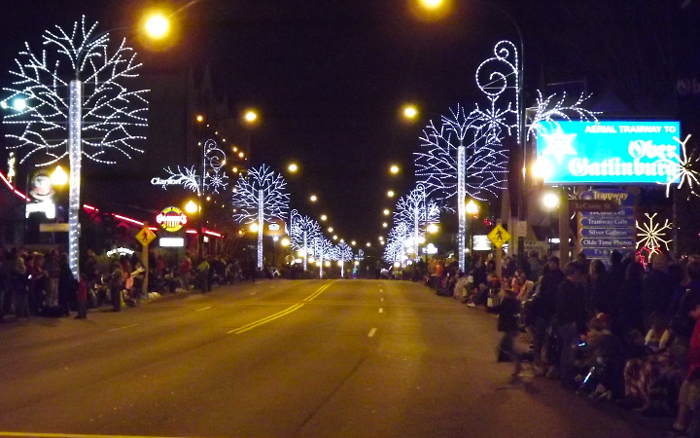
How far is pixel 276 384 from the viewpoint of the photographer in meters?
13.5

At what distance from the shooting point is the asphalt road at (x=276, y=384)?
408 inches

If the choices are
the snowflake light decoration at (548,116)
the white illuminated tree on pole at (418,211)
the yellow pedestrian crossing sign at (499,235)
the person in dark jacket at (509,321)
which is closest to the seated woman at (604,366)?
the person in dark jacket at (509,321)

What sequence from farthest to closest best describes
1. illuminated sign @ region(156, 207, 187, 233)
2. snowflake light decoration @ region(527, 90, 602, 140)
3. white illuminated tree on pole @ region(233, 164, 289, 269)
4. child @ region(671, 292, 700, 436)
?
white illuminated tree on pole @ region(233, 164, 289, 269) → illuminated sign @ region(156, 207, 187, 233) → snowflake light decoration @ region(527, 90, 602, 140) → child @ region(671, 292, 700, 436)

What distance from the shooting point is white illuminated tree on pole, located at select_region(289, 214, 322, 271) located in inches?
4112

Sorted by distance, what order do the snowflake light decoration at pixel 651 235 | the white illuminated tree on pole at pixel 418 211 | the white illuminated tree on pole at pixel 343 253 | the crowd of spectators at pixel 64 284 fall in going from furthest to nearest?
the white illuminated tree on pole at pixel 343 253 < the white illuminated tree on pole at pixel 418 211 < the snowflake light decoration at pixel 651 235 < the crowd of spectators at pixel 64 284

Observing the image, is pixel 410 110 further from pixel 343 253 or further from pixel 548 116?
pixel 343 253

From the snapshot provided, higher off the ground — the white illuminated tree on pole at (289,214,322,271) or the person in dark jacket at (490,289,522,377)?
the white illuminated tree on pole at (289,214,322,271)

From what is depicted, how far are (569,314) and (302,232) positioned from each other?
312ft

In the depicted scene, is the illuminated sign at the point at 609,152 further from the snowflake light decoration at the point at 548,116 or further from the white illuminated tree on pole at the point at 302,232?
the white illuminated tree on pole at the point at 302,232

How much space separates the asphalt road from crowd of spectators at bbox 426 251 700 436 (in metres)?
0.36

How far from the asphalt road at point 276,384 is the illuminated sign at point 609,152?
718 cm

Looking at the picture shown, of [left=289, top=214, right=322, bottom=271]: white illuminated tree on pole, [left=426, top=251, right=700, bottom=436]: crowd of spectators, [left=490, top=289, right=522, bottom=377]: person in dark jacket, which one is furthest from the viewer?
[left=289, top=214, right=322, bottom=271]: white illuminated tree on pole

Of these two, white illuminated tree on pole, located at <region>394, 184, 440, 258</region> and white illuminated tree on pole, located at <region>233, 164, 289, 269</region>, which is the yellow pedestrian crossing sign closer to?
white illuminated tree on pole, located at <region>394, 184, 440, 258</region>

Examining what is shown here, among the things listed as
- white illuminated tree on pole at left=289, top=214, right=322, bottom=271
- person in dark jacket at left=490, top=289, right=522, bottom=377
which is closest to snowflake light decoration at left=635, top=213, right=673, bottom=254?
person in dark jacket at left=490, top=289, right=522, bottom=377
